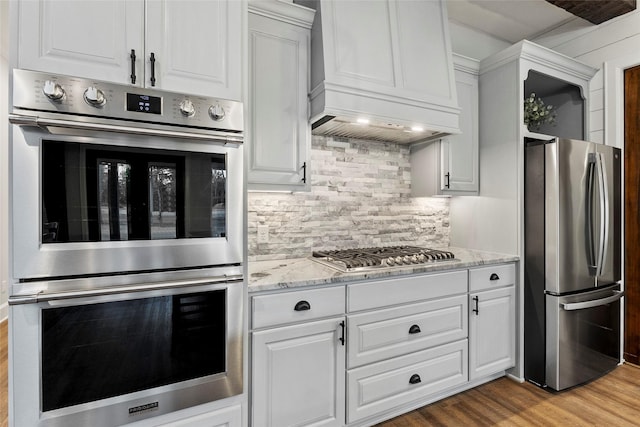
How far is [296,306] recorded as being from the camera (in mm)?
1705

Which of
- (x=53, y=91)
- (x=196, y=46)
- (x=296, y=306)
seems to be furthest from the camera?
(x=296, y=306)

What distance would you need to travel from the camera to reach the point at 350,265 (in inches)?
75.3

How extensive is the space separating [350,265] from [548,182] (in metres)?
1.62

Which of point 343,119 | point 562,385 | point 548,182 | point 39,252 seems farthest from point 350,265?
point 562,385

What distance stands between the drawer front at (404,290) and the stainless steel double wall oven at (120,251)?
696mm

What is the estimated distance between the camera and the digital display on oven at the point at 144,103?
1282mm

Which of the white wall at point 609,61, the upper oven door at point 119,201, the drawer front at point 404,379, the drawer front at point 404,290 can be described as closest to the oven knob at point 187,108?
the upper oven door at point 119,201

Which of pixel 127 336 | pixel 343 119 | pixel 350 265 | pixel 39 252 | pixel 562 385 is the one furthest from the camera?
pixel 562 385

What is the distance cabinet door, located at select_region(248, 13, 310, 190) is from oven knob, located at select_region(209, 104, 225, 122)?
0.52 metres

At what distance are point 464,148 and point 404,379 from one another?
182 centimetres

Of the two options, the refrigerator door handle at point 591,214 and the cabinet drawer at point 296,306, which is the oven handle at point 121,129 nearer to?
the cabinet drawer at point 296,306

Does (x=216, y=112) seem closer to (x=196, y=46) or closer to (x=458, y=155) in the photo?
(x=196, y=46)

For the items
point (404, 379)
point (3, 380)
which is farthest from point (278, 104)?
point (3, 380)

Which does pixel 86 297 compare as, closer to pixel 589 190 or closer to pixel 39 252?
pixel 39 252
